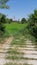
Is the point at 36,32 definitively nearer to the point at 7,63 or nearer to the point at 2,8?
the point at 2,8

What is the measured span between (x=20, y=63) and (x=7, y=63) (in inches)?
16.9

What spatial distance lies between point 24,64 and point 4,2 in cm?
1039

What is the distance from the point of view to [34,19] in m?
16.3

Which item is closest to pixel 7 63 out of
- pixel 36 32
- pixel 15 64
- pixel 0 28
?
pixel 15 64

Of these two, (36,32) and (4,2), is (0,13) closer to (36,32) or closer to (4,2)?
(4,2)

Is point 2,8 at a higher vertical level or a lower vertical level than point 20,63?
higher

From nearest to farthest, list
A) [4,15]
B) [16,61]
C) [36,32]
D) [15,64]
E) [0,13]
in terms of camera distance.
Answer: [15,64], [16,61], [36,32], [0,13], [4,15]

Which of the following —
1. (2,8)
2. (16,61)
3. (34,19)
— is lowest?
(16,61)

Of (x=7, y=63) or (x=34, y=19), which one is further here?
(x=34, y=19)

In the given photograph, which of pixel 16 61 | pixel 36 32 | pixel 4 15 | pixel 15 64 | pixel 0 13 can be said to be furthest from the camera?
pixel 4 15

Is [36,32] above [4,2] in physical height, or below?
below

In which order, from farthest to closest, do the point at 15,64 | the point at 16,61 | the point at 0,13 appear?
the point at 0,13 < the point at 16,61 < the point at 15,64

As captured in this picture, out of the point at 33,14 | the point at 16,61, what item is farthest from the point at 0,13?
the point at 16,61

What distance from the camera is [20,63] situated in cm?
590
